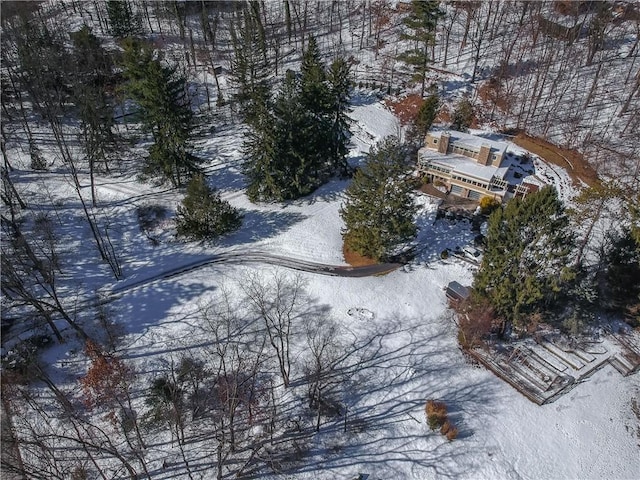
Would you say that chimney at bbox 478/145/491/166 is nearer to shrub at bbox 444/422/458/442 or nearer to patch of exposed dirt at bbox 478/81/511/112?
patch of exposed dirt at bbox 478/81/511/112

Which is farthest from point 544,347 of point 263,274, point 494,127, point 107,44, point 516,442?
point 107,44

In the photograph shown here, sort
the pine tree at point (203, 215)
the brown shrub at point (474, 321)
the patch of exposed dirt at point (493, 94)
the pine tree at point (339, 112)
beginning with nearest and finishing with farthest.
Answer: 1. the brown shrub at point (474, 321)
2. the pine tree at point (203, 215)
3. the pine tree at point (339, 112)
4. the patch of exposed dirt at point (493, 94)

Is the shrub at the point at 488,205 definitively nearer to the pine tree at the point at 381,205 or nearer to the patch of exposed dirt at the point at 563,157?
the pine tree at the point at 381,205

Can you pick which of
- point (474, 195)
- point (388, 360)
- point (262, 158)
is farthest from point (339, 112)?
point (388, 360)

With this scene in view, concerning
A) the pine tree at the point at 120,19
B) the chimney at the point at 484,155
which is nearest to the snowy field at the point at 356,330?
the chimney at the point at 484,155

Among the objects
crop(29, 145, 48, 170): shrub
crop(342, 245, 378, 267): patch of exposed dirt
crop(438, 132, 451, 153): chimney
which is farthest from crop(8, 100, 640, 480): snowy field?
crop(438, 132, 451, 153): chimney

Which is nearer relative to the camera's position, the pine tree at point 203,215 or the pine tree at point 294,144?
the pine tree at point 203,215

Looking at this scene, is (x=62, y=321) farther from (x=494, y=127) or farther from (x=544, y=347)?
(x=494, y=127)

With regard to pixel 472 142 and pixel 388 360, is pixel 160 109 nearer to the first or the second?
pixel 388 360
